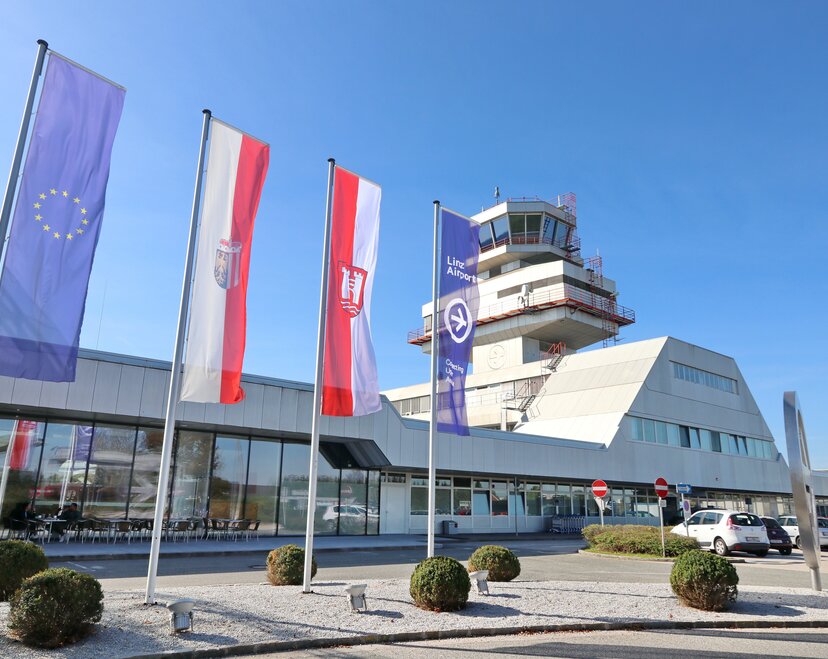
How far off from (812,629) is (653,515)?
34794 mm

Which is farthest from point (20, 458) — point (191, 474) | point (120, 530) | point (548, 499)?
point (548, 499)

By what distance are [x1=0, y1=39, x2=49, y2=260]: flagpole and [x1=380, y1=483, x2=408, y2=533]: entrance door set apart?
23760 mm

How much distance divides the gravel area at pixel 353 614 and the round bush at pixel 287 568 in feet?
1.15

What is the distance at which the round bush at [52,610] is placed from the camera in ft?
24.8

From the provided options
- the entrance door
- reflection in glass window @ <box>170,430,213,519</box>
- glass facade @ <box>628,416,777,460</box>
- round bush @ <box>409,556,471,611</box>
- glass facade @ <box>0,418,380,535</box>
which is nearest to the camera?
round bush @ <box>409,556,471,611</box>

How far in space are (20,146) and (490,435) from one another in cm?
2636

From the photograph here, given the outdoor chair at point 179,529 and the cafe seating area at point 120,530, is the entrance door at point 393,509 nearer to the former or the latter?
the cafe seating area at point 120,530

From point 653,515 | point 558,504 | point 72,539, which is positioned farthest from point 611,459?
point 72,539

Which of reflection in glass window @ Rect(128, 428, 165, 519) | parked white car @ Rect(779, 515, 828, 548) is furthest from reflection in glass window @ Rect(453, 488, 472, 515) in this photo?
reflection in glass window @ Rect(128, 428, 165, 519)

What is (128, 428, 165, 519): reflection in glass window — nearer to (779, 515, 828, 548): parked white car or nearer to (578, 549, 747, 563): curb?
(578, 549, 747, 563): curb

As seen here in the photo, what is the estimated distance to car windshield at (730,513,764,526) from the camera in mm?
24438

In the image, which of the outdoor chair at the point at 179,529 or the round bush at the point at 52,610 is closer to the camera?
the round bush at the point at 52,610

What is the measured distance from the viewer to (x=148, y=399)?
69.4ft

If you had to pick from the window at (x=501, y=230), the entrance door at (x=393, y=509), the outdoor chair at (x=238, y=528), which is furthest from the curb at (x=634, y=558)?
the window at (x=501, y=230)
